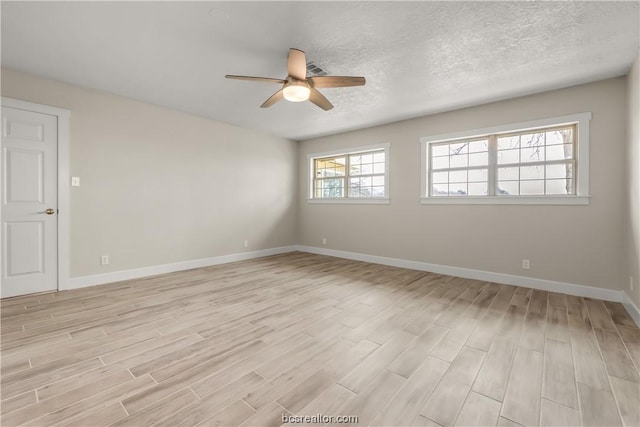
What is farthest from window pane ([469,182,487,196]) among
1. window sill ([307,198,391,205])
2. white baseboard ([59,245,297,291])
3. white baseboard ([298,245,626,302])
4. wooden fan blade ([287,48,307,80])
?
white baseboard ([59,245,297,291])

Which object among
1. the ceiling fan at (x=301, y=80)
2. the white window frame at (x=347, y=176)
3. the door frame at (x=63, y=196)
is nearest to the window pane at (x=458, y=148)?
the white window frame at (x=347, y=176)

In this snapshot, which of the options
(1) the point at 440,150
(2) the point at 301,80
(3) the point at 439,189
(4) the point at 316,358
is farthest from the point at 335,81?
(3) the point at 439,189

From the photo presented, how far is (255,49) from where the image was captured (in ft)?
8.84

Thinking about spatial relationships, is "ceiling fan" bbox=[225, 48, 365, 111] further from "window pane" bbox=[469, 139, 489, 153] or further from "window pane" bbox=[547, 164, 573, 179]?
"window pane" bbox=[547, 164, 573, 179]

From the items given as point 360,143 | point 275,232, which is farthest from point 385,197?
point 275,232

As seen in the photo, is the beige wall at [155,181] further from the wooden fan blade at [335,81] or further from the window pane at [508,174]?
the window pane at [508,174]

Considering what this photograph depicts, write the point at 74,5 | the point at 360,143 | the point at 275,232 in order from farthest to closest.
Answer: the point at 275,232
the point at 360,143
the point at 74,5

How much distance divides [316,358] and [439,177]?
3834 mm

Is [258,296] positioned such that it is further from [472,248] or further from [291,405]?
[472,248]

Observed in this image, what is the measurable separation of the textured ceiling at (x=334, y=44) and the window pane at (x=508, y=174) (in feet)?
3.43

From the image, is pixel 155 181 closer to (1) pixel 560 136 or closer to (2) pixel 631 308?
(1) pixel 560 136

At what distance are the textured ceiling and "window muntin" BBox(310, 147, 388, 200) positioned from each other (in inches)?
70.3

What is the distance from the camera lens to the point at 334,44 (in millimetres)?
2570

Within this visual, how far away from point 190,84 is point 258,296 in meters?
2.87
